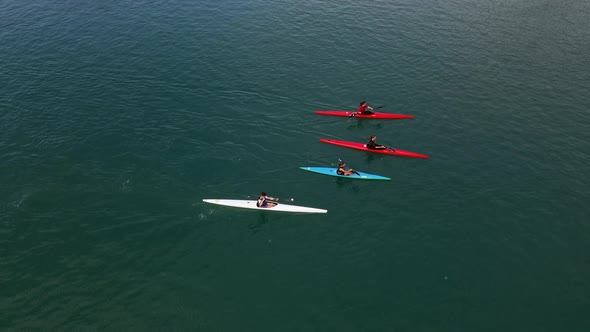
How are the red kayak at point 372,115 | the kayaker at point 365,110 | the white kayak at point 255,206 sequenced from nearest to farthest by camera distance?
the white kayak at point 255,206 → the kayaker at point 365,110 → the red kayak at point 372,115

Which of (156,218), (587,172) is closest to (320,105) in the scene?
(156,218)

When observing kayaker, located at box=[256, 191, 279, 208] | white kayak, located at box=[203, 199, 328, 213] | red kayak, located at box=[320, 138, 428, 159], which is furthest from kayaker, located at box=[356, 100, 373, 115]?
kayaker, located at box=[256, 191, 279, 208]

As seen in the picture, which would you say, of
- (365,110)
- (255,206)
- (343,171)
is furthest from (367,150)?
(255,206)

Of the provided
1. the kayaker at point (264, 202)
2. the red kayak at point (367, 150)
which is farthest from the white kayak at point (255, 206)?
the red kayak at point (367, 150)

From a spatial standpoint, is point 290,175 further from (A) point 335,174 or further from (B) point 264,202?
(B) point 264,202

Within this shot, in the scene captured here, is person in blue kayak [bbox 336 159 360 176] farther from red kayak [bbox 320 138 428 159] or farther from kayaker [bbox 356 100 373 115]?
kayaker [bbox 356 100 373 115]

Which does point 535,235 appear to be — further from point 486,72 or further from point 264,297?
point 486,72

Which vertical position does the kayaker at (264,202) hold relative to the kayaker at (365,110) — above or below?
below

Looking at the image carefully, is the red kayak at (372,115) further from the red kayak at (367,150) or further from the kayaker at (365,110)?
the red kayak at (367,150)
